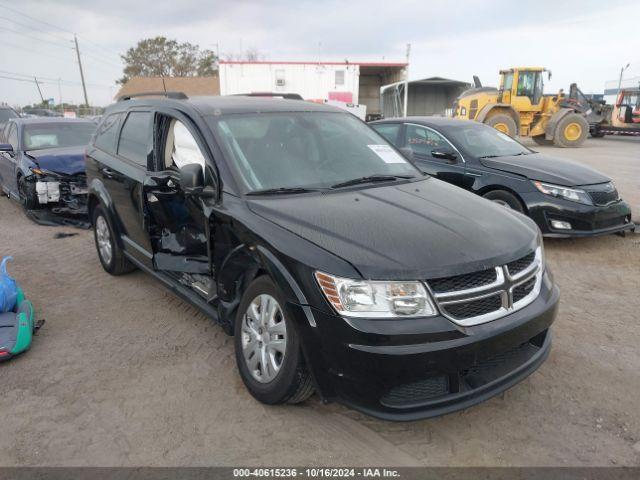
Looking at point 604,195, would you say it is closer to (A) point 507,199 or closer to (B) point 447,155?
(A) point 507,199

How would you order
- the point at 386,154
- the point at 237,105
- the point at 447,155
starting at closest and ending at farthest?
the point at 237,105, the point at 386,154, the point at 447,155

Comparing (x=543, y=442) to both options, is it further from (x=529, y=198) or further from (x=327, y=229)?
(x=529, y=198)

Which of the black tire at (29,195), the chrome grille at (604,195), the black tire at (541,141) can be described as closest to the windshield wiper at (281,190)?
the chrome grille at (604,195)

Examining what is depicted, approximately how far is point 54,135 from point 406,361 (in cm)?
812

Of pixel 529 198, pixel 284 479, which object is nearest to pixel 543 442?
pixel 284 479

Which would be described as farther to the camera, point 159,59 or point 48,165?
point 159,59

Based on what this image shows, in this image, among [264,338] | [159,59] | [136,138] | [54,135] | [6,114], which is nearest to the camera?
[264,338]

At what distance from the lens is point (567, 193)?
5.70 m

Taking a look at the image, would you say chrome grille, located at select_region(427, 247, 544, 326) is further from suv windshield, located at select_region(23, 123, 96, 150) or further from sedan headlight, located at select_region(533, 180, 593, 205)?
suv windshield, located at select_region(23, 123, 96, 150)

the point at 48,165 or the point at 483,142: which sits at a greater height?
the point at 483,142

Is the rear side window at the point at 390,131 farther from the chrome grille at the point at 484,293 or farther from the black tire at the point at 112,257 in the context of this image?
the chrome grille at the point at 484,293

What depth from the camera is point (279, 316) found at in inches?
107

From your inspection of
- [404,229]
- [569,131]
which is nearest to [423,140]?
[404,229]

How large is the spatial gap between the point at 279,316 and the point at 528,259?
1.44 metres
